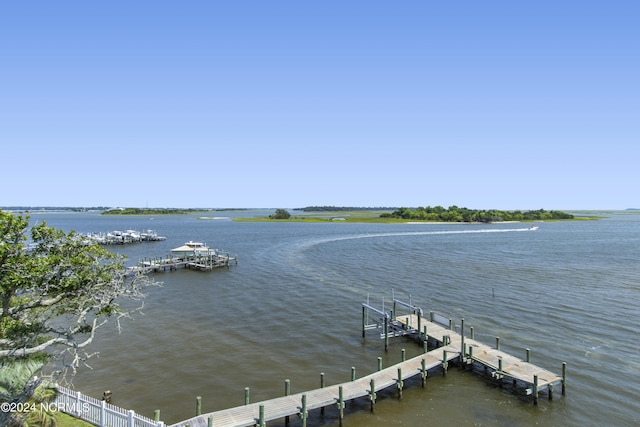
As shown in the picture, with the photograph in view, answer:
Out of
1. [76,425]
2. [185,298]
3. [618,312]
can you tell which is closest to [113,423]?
[76,425]

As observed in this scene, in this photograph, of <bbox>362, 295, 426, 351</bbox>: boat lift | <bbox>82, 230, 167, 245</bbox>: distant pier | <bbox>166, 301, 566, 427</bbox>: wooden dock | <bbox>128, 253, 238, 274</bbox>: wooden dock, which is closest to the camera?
<bbox>166, 301, 566, 427</bbox>: wooden dock

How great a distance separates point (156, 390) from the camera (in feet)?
72.8

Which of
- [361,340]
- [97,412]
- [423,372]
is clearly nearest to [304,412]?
[423,372]

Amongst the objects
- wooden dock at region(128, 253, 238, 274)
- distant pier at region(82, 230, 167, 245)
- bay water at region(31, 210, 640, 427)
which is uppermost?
distant pier at region(82, 230, 167, 245)

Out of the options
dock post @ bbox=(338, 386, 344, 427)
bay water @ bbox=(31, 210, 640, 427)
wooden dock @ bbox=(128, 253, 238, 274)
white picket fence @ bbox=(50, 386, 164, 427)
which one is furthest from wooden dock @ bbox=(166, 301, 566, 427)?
wooden dock @ bbox=(128, 253, 238, 274)

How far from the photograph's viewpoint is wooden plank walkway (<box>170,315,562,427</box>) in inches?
693

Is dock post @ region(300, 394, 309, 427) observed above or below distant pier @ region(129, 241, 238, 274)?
below

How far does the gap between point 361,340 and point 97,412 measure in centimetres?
1889

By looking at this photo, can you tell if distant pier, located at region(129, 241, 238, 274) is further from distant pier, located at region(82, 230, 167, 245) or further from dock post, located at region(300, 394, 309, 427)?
dock post, located at region(300, 394, 309, 427)

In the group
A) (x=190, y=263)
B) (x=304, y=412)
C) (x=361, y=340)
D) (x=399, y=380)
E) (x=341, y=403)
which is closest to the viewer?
(x=304, y=412)

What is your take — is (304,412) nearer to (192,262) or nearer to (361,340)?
(361,340)

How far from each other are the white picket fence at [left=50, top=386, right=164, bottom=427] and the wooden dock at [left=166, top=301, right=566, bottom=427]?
1877 mm

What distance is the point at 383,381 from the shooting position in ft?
71.5

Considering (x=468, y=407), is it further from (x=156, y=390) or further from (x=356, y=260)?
(x=356, y=260)
